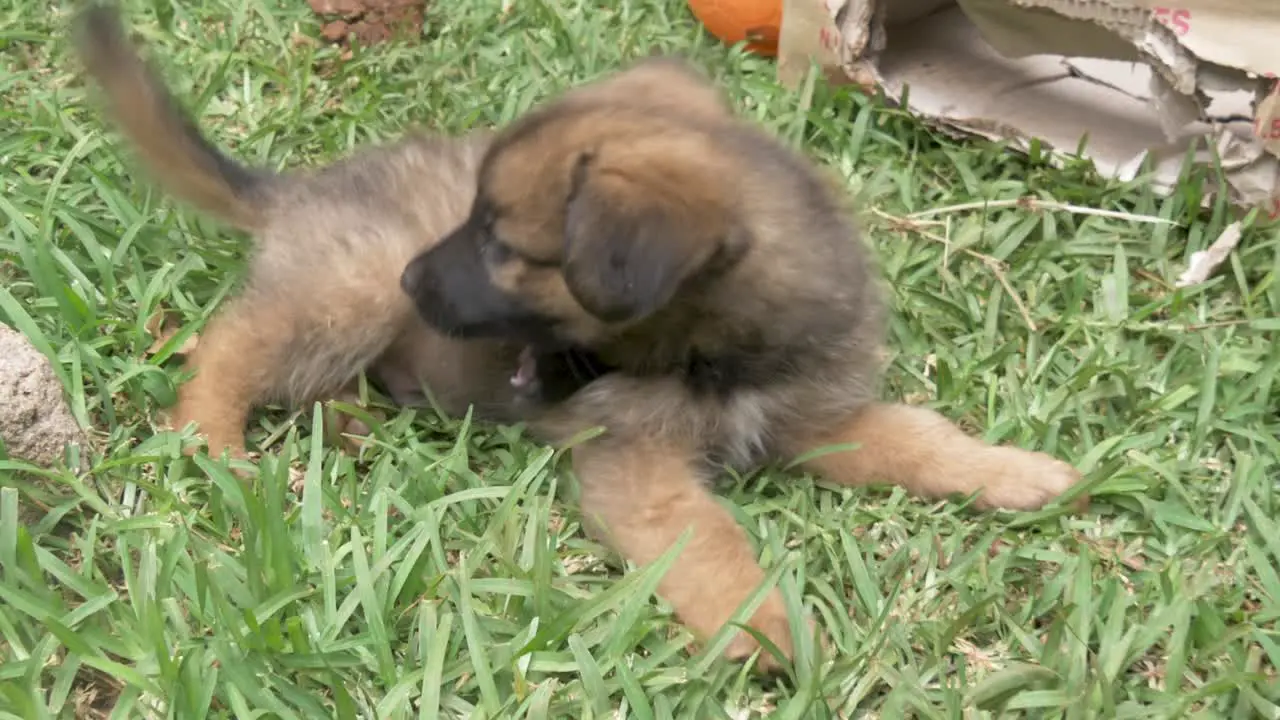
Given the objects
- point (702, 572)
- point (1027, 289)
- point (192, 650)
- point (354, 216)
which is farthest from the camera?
point (1027, 289)

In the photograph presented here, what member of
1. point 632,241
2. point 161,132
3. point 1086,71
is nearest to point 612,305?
point 632,241

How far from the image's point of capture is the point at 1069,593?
2139 millimetres

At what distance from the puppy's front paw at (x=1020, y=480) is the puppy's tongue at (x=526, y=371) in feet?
3.26

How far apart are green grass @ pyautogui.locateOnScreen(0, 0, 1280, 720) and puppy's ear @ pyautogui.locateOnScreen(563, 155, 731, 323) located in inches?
21.6

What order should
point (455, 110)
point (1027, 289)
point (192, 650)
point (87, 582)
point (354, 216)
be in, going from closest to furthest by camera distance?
point (192, 650) → point (87, 582) → point (354, 216) → point (1027, 289) → point (455, 110)

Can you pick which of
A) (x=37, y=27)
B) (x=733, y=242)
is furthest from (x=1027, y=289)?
(x=37, y=27)

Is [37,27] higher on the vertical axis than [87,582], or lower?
higher

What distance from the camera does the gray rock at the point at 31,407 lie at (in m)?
2.11

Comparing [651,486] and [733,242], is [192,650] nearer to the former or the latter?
[651,486]

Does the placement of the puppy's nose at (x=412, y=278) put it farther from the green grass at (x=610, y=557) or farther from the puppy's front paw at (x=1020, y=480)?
the puppy's front paw at (x=1020, y=480)

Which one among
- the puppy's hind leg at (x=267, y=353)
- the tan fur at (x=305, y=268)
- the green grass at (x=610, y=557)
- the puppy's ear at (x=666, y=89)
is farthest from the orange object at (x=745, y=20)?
the puppy's hind leg at (x=267, y=353)

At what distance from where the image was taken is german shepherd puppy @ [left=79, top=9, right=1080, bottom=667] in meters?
2.07

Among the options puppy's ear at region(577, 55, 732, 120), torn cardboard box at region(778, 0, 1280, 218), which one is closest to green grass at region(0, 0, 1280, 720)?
torn cardboard box at region(778, 0, 1280, 218)

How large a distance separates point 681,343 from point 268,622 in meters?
0.96
